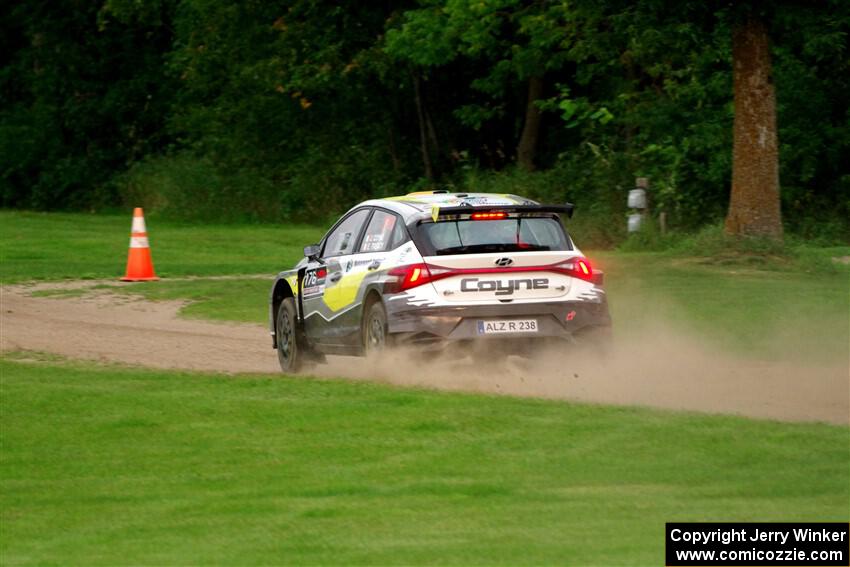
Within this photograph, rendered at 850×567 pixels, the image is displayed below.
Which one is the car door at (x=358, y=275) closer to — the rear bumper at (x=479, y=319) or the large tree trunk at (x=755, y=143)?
the rear bumper at (x=479, y=319)

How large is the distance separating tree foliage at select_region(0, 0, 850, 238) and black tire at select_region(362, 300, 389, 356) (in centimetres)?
938

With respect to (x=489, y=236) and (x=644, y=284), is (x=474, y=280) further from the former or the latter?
(x=644, y=284)

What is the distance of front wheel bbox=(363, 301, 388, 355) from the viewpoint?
1268 cm

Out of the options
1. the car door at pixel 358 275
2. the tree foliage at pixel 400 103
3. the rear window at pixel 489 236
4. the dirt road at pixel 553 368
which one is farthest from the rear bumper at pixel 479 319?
the tree foliage at pixel 400 103

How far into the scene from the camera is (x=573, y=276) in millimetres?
12578

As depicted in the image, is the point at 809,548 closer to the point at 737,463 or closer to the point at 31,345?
→ the point at 737,463

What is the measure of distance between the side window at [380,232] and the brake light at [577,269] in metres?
1.42

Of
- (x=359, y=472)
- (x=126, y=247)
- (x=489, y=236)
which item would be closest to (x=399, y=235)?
(x=489, y=236)

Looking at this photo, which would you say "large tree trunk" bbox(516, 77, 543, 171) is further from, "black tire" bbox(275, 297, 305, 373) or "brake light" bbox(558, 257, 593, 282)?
"brake light" bbox(558, 257, 593, 282)

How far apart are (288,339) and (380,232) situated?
207 cm

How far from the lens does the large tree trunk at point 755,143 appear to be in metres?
21.5

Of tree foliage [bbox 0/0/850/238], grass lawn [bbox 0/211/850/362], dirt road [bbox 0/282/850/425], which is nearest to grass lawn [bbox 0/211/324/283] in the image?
grass lawn [bbox 0/211/850/362]

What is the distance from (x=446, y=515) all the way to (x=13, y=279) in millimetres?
17153

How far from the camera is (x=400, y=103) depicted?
4112 cm
